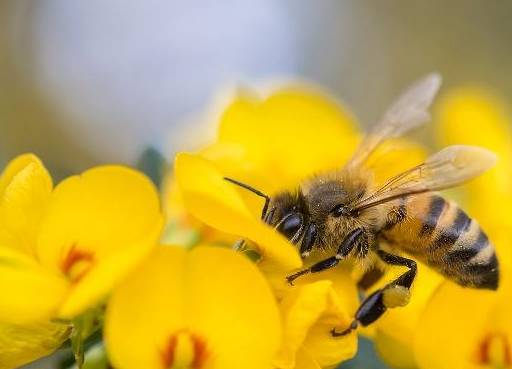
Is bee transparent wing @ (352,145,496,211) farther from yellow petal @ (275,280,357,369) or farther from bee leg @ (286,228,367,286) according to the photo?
yellow petal @ (275,280,357,369)

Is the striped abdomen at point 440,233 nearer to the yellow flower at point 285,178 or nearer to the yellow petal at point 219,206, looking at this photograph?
the yellow flower at point 285,178

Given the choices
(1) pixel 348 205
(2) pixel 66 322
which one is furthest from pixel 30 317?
(1) pixel 348 205

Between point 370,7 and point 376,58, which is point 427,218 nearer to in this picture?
point 376,58

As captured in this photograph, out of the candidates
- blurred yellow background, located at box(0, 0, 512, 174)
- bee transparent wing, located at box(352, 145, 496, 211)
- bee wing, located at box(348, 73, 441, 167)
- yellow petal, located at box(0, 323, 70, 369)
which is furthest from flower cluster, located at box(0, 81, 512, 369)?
blurred yellow background, located at box(0, 0, 512, 174)

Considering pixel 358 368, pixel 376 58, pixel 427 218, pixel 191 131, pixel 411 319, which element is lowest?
pixel 376 58

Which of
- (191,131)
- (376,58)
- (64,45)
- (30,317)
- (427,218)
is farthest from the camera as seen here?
(376,58)

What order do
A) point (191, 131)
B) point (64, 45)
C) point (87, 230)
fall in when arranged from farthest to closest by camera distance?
point (64, 45), point (191, 131), point (87, 230)
